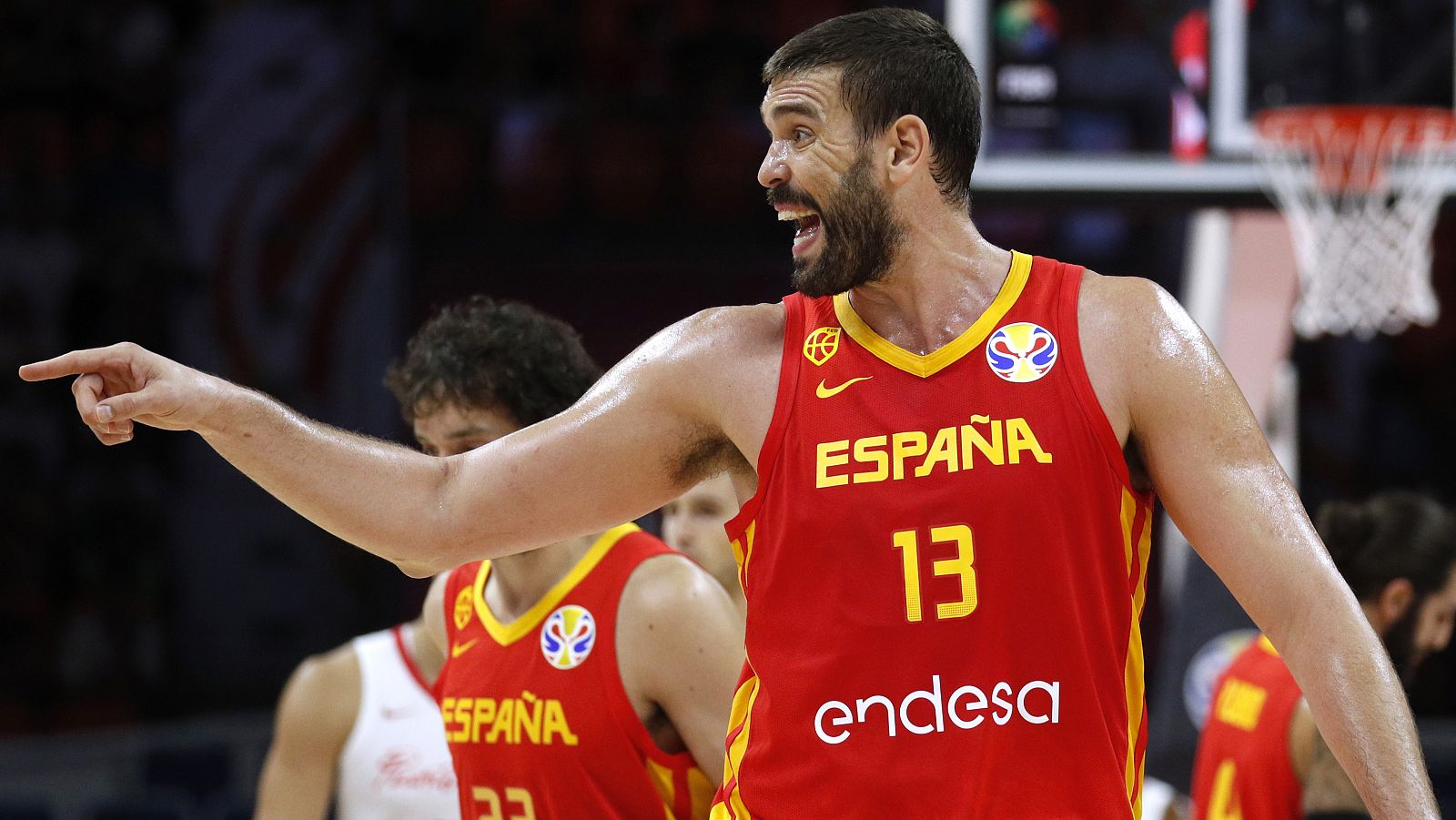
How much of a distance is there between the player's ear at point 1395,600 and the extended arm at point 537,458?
8.02ft

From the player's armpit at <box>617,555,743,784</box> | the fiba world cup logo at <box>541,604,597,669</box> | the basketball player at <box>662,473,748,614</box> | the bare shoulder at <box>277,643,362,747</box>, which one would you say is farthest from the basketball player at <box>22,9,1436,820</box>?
the bare shoulder at <box>277,643,362,747</box>

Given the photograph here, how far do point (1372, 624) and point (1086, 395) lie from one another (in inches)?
90.8

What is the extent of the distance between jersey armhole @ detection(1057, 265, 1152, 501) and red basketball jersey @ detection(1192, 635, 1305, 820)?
215cm

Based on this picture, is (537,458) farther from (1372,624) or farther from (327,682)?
(1372,624)

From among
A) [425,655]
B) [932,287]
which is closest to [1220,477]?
[932,287]

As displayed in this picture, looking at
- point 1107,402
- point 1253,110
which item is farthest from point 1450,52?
point 1107,402

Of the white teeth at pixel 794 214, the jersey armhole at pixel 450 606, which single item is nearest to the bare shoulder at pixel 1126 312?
the white teeth at pixel 794 214

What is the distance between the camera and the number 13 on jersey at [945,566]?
96.3 inches

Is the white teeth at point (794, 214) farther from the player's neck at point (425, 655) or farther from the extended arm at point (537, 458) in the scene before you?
the player's neck at point (425, 655)

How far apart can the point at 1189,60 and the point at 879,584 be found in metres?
6.07

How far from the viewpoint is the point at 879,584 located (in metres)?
2.47

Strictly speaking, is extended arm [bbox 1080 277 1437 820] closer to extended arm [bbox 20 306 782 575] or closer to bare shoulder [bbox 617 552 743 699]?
extended arm [bbox 20 306 782 575]

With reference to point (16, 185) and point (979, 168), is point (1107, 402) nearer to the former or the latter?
point (979, 168)

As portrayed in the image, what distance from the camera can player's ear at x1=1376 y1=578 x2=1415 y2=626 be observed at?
14.6 feet
